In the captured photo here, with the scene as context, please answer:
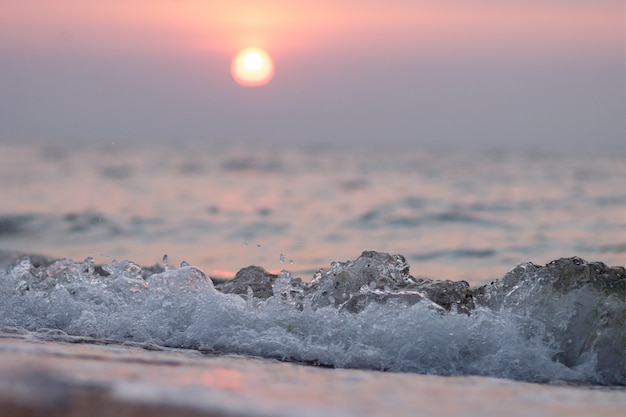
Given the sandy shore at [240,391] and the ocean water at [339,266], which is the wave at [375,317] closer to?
the ocean water at [339,266]

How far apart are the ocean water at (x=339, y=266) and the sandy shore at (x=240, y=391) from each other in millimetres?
420

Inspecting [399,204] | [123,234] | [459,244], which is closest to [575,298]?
[459,244]

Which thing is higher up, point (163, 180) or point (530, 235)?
point (163, 180)

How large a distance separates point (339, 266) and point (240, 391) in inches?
78.2

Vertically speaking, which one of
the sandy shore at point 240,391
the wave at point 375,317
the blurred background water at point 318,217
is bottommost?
the sandy shore at point 240,391

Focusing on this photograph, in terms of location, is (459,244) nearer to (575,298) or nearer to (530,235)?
(530,235)

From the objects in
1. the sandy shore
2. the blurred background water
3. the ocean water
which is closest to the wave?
the ocean water

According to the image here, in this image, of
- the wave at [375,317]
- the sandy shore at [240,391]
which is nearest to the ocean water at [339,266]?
the wave at [375,317]

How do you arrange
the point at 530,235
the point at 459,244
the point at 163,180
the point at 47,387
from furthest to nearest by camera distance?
the point at 163,180 < the point at 530,235 < the point at 459,244 < the point at 47,387

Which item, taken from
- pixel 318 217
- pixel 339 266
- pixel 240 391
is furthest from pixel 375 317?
pixel 318 217

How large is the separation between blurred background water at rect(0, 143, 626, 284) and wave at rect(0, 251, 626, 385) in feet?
6.92

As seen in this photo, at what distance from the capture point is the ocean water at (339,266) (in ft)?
12.0

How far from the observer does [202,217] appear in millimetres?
10812

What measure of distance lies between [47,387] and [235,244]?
610cm
